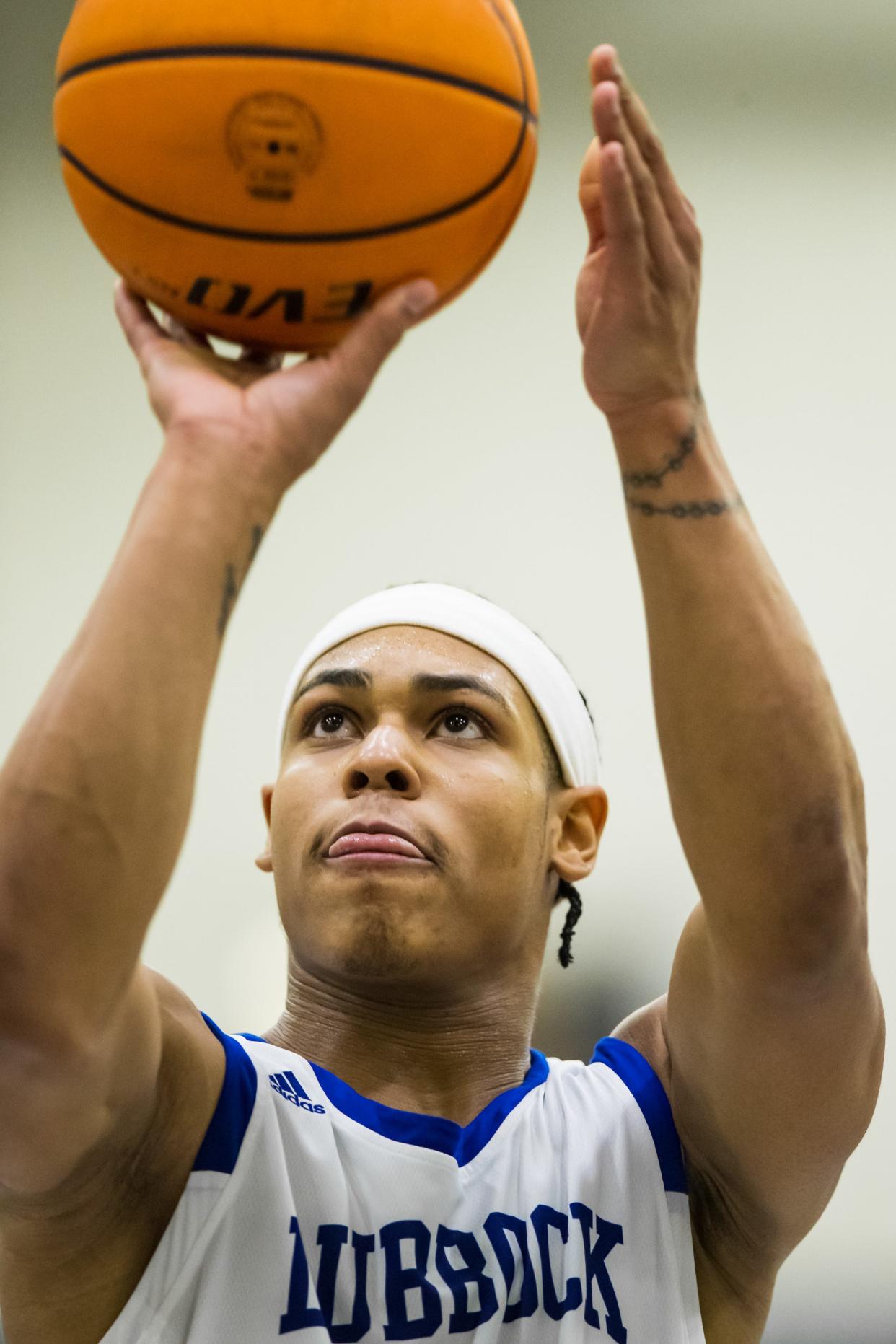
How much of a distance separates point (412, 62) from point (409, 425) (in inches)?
117

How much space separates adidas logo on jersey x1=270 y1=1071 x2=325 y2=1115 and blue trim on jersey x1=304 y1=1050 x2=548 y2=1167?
4 centimetres

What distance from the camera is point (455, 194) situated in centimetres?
149

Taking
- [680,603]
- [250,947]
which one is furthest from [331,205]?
[250,947]

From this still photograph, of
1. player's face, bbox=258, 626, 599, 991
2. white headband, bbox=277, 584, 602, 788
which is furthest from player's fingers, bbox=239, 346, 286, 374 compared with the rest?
white headband, bbox=277, 584, 602, 788

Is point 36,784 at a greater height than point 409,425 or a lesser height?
lesser

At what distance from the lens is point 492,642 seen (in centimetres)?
222

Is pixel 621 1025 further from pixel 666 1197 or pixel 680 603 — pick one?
pixel 680 603

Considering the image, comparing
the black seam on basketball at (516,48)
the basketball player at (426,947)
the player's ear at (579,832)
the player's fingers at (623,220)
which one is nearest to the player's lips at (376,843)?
the basketball player at (426,947)

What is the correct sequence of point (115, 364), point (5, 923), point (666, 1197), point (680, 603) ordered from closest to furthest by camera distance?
point (5, 923), point (680, 603), point (666, 1197), point (115, 364)

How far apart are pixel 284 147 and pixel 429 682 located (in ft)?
2.87

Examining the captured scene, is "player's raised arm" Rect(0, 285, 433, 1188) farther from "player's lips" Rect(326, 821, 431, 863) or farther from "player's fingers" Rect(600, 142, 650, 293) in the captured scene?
"player's lips" Rect(326, 821, 431, 863)

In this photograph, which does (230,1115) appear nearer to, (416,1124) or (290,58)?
(416,1124)

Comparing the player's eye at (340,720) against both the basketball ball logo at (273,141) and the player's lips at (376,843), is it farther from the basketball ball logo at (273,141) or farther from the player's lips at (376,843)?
the basketball ball logo at (273,141)

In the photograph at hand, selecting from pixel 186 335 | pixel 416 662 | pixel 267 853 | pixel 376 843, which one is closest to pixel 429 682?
pixel 416 662
